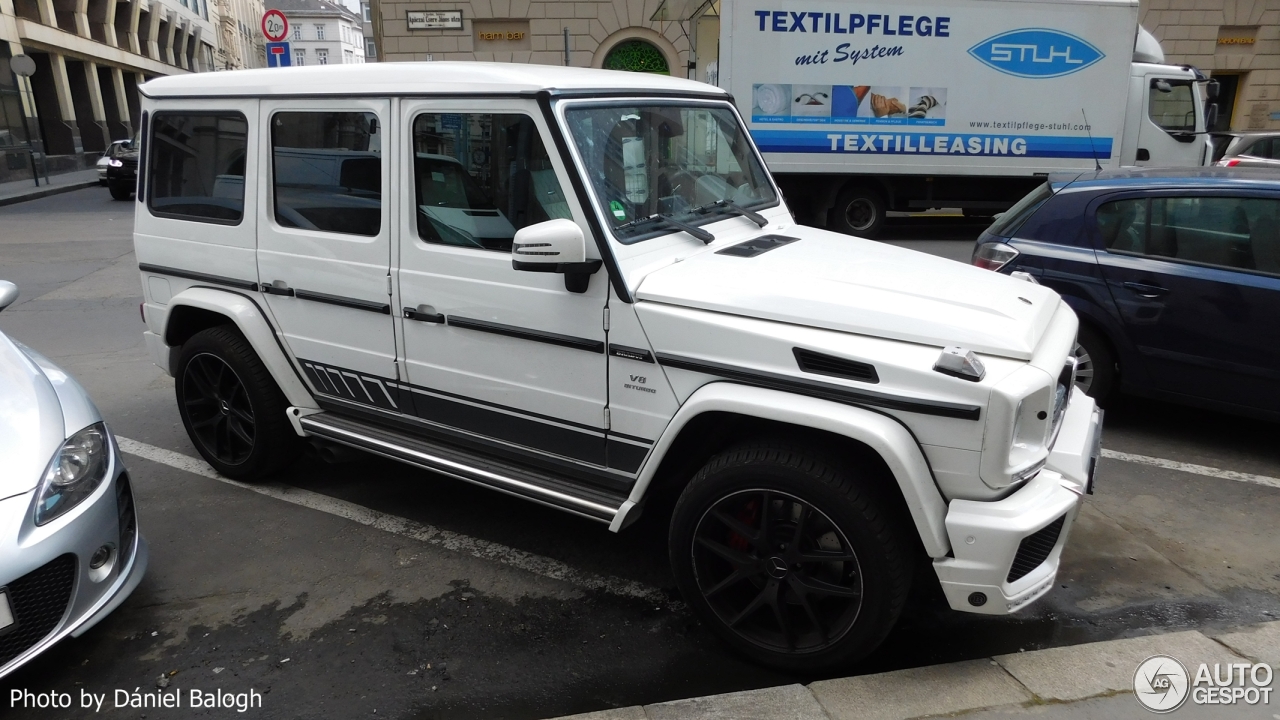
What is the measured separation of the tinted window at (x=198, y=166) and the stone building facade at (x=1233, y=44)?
2389 centimetres

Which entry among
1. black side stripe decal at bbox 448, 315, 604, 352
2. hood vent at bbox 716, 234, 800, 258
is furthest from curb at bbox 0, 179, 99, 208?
hood vent at bbox 716, 234, 800, 258

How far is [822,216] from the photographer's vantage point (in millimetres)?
13414

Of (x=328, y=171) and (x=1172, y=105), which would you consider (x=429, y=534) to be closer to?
(x=328, y=171)

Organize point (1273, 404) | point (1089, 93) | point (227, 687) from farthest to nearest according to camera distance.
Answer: point (1089, 93) < point (1273, 404) < point (227, 687)

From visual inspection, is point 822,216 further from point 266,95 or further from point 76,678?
point 76,678

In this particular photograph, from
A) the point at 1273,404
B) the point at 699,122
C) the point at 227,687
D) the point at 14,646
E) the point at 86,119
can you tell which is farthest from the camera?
the point at 86,119

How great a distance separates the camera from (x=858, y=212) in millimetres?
13484

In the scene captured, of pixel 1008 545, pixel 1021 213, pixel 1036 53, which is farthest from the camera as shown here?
pixel 1036 53

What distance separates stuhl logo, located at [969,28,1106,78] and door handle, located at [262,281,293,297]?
36.8 feet

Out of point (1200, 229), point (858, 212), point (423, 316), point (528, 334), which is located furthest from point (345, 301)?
point (858, 212)

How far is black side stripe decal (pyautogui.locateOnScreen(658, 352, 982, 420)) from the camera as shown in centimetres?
260

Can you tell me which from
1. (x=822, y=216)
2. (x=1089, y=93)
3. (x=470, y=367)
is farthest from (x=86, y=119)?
(x=470, y=367)

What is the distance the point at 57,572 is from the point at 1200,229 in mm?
5708

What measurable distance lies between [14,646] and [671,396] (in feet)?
7.45
